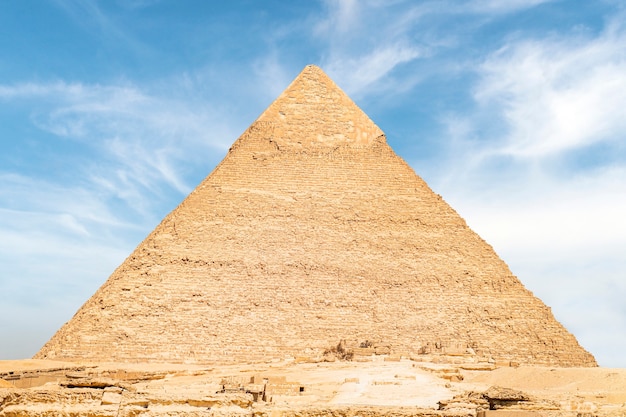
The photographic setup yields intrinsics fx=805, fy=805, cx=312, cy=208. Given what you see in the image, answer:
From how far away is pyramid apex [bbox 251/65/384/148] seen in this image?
4325cm

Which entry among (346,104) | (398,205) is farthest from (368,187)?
(346,104)

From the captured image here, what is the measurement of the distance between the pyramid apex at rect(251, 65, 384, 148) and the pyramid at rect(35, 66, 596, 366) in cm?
8

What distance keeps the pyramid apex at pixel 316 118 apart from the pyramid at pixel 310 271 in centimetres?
8

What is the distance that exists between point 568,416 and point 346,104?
4178cm

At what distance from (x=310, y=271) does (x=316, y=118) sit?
10668 mm

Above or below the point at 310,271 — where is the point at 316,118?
above

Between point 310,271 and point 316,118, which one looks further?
point 316,118

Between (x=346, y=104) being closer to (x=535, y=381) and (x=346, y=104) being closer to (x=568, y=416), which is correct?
(x=535, y=381)

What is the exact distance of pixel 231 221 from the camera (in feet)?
128

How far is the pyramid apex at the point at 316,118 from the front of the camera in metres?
43.2

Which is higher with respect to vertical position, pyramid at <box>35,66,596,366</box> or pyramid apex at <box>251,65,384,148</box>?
pyramid apex at <box>251,65,384,148</box>

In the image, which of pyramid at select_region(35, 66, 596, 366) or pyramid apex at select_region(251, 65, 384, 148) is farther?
pyramid apex at select_region(251, 65, 384, 148)

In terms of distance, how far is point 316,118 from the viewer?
44.1 meters

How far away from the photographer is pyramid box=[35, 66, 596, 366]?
32.0 metres
